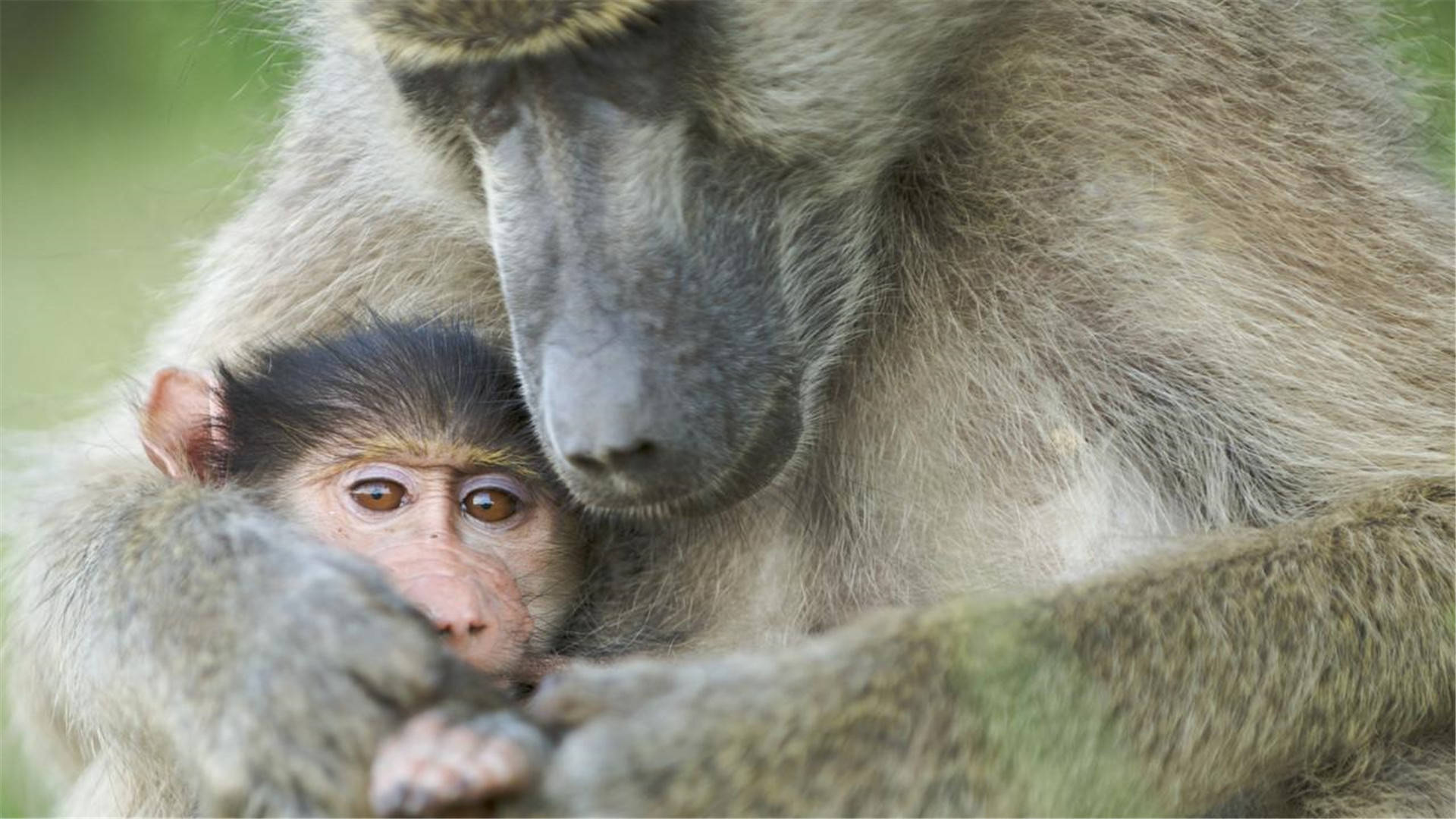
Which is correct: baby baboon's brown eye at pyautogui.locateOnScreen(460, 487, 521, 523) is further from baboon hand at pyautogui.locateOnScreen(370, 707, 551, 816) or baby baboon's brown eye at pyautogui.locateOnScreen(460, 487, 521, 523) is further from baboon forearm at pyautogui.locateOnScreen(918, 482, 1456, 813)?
baboon forearm at pyautogui.locateOnScreen(918, 482, 1456, 813)

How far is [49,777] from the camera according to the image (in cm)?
444

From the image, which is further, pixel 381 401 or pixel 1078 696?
pixel 381 401

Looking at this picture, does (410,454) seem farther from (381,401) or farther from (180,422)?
(180,422)

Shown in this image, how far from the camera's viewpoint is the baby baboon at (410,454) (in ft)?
11.5

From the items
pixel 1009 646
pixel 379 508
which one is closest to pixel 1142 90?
pixel 1009 646

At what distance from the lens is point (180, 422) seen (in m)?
3.77

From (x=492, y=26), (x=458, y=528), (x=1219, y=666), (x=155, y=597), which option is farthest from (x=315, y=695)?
(x=1219, y=666)

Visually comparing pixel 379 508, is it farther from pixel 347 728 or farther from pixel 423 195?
pixel 347 728

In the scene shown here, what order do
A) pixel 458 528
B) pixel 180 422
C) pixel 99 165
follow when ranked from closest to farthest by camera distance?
pixel 458 528
pixel 180 422
pixel 99 165

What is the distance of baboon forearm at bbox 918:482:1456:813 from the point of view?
2.79 meters

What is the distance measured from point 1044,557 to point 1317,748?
0.56 meters

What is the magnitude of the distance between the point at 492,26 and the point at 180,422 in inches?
48.6

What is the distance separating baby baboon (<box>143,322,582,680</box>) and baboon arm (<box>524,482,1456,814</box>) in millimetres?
864

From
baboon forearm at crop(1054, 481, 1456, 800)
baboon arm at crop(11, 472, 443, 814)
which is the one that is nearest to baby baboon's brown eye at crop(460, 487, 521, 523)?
baboon arm at crop(11, 472, 443, 814)
